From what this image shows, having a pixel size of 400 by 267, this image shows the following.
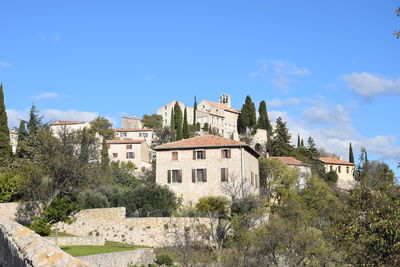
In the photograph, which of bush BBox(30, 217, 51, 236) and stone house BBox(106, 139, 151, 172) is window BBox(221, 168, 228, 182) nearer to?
bush BBox(30, 217, 51, 236)

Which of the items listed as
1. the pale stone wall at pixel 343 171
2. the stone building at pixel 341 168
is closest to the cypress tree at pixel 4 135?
the stone building at pixel 341 168

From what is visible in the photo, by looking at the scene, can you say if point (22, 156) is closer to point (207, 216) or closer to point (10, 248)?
point (207, 216)

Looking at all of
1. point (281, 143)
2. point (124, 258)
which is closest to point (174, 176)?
point (124, 258)

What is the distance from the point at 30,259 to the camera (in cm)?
642

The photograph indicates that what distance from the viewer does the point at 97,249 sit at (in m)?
35.5

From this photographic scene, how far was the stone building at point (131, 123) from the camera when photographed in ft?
400

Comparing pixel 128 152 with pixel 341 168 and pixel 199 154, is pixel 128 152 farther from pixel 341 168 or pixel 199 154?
pixel 199 154

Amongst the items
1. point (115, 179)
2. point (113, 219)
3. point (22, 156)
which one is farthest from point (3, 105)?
point (113, 219)

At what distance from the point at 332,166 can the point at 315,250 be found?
65.3 metres

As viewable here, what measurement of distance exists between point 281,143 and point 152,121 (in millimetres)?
39166

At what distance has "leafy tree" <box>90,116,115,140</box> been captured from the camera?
10269 cm

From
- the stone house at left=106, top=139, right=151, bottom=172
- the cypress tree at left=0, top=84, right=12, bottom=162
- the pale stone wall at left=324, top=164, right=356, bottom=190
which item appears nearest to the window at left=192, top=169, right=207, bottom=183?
the cypress tree at left=0, top=84, right=12, bottom=162

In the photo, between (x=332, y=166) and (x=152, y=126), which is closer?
(x=332, y=166)

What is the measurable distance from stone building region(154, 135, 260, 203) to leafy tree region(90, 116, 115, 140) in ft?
176
